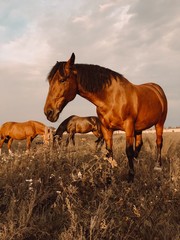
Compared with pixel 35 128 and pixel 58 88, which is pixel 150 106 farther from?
pixel 35 128

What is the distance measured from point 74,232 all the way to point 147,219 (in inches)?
38.0

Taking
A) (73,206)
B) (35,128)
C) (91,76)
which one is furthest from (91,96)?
(35,128)

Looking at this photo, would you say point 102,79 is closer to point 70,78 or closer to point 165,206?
point 70,78

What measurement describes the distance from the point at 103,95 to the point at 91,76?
415mm

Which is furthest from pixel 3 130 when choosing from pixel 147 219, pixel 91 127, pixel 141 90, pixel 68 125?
pixel 147 219

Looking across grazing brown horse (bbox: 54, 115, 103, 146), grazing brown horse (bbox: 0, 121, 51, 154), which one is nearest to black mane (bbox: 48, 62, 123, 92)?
grazing brown horse (bbox: 0, 121, 51, 154)

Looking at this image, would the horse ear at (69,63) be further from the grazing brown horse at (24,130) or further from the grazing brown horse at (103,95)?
the grazing brown horse at (24,130)

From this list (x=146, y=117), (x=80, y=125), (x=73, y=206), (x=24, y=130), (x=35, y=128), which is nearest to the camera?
(x=73, y=206)

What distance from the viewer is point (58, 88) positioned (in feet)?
16.5

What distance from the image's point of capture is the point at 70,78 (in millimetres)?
5121

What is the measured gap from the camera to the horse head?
16.5 feet

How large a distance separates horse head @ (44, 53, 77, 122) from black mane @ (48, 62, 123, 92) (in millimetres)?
46

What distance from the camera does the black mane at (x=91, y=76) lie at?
5.26 m

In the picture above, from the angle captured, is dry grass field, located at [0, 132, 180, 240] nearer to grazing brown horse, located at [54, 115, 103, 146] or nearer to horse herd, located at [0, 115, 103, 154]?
horse herd, located at [0, 115, 103, 154]
